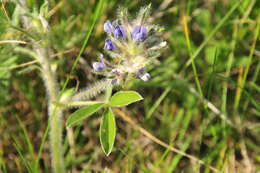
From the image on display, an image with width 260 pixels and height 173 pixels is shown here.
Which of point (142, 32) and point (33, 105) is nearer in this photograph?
point (142, 32)

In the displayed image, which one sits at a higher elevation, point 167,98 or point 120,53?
point 120,53

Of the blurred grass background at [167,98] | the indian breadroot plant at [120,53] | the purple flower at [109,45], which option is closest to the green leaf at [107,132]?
the indian breadroot plant at [120,53]

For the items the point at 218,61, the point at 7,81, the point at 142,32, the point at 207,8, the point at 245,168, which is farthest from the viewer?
the point at 207,8

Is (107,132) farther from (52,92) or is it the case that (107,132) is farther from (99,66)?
(52,92)

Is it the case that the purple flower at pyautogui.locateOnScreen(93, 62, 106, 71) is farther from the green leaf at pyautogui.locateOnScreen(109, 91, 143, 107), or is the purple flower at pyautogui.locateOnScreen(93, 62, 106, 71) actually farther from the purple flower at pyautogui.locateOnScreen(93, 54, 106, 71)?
the green leaf at pyautogui.locateOnScreen(109, 91, 143, 107)

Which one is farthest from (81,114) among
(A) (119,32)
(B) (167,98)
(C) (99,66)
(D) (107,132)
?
(B) (167,98)

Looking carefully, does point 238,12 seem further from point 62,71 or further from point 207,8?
point 62,71

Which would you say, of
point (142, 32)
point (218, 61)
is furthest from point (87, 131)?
point (142, 32)
